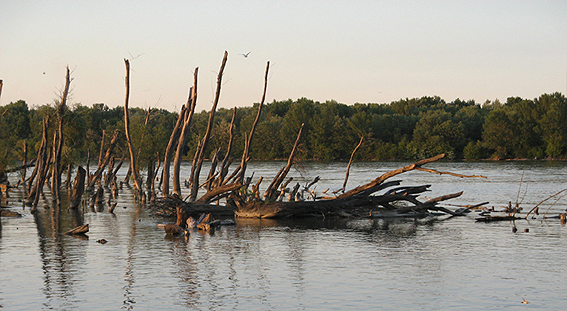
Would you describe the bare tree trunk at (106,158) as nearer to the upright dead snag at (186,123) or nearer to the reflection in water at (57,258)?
the upright dead snag at (186,123)

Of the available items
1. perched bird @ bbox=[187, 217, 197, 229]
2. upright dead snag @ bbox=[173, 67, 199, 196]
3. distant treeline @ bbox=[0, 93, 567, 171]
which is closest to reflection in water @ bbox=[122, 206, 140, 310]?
perched bird @ bbox=[187, 217, 197, 229]

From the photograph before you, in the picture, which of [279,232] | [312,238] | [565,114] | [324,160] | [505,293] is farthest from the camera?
[324,160]

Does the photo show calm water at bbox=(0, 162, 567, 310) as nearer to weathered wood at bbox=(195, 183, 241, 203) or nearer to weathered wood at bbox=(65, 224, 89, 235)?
weathered wood at bbox=(65, 224, 89, 235)

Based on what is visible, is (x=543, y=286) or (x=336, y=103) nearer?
(x=543, y=286)

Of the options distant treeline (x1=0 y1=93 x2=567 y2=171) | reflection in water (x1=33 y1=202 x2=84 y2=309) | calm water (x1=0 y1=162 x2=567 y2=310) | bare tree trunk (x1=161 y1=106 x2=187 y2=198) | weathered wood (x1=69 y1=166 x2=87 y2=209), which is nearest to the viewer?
calm water (x1=0 y1=162 x2=567 y2=310)

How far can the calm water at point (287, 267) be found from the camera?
1342 centimetres

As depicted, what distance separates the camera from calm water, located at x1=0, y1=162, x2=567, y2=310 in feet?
44.0

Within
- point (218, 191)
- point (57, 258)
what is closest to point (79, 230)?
point (57, 258)

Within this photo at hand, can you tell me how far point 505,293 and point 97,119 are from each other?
378ft

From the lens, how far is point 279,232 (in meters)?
23.6

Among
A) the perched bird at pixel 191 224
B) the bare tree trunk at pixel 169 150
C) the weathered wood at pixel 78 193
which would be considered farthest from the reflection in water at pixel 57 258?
the perched bird at pixel 191 224

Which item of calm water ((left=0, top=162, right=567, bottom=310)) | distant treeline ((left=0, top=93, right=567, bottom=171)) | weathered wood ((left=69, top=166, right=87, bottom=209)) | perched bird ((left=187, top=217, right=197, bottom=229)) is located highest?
distant treeline ((left=0, top=93, right=567, bottom=171))

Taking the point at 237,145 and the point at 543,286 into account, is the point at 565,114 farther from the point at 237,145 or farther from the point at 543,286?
the point at 543,286

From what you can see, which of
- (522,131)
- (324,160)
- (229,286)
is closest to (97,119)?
(324,160)
